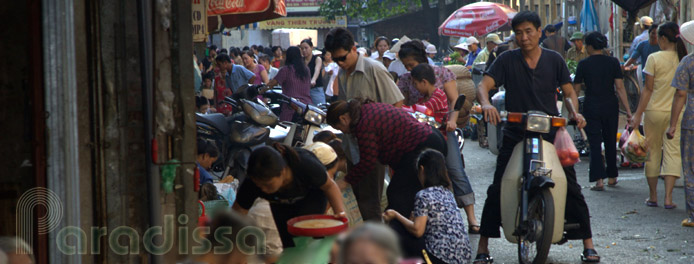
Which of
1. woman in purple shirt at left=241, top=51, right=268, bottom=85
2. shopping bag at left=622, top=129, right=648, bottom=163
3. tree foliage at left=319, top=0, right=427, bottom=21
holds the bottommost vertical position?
shopping bag at left=622, top=129, right=648, bottom=163

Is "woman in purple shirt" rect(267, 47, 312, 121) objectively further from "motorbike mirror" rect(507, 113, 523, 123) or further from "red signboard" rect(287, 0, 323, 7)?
"red signboard" rect(287, 0, 323, 7)

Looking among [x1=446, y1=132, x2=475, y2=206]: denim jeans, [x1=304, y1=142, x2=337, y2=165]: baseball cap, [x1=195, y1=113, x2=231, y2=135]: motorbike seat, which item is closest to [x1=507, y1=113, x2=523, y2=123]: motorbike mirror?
[x1=304, y1=142, x2=337, y2=165]: baseball cap

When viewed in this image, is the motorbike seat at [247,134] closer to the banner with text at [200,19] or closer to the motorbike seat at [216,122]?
the motorbike seat at [216,122]

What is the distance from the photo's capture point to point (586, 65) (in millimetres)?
10844

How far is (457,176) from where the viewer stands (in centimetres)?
885

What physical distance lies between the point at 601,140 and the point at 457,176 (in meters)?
2.80

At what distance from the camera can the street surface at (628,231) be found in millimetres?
7574

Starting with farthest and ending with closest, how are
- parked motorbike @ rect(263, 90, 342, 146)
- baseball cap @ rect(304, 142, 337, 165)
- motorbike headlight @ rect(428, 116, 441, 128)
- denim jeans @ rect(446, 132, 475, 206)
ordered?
parked motorbike @ rect(263, 90, 342, 146), denim jeans @ rect(446, 132, 475, 206), motorbike headlight @ rect(428, 116, 441, 128), baseball cap @ rect(304, 142, 337, 165)

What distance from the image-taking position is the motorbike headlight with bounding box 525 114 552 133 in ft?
22.9

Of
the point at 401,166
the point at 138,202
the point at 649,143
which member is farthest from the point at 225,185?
the point at 649,143

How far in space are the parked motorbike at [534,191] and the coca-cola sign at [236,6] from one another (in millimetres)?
2941

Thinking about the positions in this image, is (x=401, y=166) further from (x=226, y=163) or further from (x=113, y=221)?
(x=226, y=163)

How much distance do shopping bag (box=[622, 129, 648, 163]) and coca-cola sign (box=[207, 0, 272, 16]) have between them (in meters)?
3.94

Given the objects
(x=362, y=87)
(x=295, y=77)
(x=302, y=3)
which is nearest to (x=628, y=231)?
(x=362, y=87)
